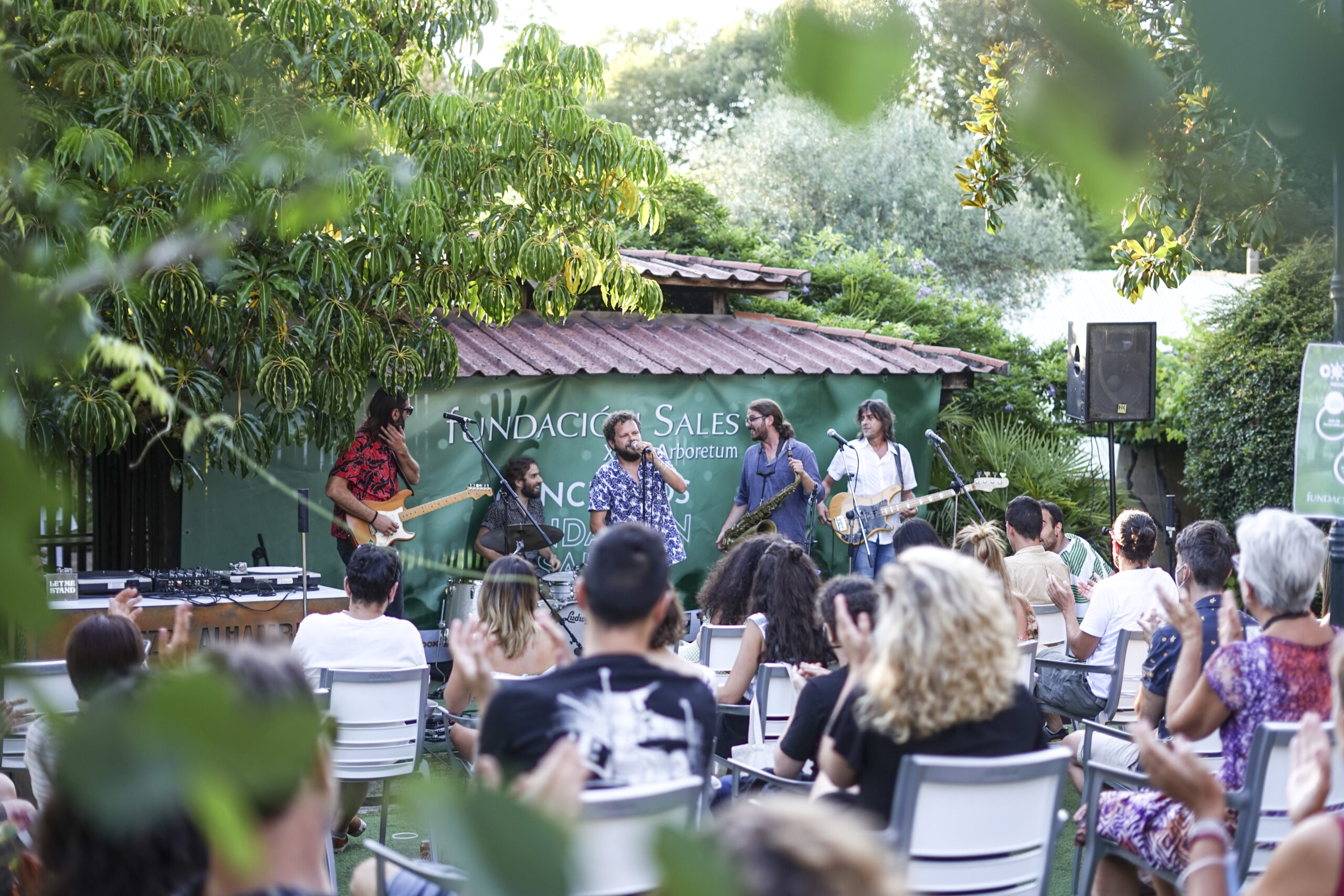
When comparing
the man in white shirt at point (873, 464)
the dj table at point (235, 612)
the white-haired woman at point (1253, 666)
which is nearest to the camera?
the white-haired woman at point (1253, 666)

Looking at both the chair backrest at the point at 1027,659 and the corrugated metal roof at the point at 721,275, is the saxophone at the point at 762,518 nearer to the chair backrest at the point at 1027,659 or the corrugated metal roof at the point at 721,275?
the corrugated metal roof at the point at 721,275

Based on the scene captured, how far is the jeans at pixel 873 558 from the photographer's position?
30.3 ft

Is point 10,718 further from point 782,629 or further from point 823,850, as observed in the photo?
point 782,629

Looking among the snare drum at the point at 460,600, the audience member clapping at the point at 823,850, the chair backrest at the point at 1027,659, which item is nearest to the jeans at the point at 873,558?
the snare drum at the point at 460,600

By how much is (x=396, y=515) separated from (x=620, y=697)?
576 cm

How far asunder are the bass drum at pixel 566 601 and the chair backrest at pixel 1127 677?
11.5 ft

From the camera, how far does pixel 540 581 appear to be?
763cm

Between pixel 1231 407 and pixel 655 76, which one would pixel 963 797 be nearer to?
pixel 655 76

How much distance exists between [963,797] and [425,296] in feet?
17.8

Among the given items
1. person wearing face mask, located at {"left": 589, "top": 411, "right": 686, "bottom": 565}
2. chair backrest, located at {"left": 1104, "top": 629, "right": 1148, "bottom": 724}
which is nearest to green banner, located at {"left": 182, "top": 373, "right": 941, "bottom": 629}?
person wearing face mask, located at {"left": 589, "top": 411, "right": 686, "bottom": 565}

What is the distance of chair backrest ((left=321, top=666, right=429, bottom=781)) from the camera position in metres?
4.41

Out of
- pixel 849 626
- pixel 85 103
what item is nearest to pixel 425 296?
pixel 85 103

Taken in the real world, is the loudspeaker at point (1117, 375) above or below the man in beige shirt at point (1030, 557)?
above

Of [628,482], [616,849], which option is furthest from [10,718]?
[628,482]
